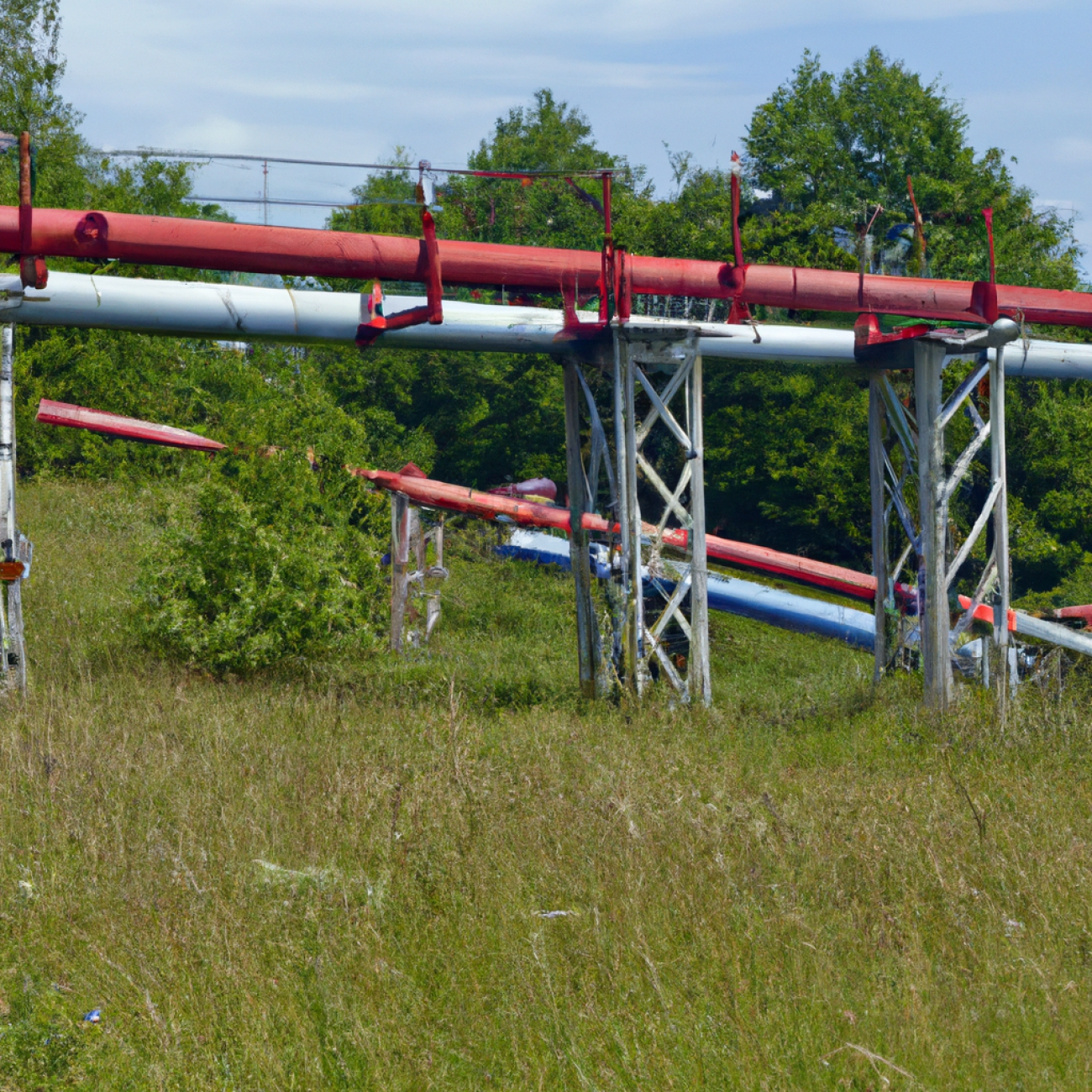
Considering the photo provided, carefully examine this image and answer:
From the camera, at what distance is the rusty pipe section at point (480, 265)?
7.83 m

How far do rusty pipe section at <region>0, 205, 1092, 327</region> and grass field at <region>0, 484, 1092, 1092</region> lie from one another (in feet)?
11.1

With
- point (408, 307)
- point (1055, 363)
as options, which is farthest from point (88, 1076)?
point (1055, 363)

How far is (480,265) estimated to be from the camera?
8.79 metres

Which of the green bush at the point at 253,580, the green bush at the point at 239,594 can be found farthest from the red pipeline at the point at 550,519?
the green bush at the point at 239,594

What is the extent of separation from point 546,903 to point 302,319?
529cm

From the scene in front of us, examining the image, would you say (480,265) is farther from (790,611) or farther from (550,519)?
(790,611)

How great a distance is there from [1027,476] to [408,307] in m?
19.5

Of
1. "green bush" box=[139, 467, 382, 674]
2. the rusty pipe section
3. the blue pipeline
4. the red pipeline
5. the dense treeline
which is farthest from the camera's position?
the dense treeline

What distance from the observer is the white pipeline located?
8000mm

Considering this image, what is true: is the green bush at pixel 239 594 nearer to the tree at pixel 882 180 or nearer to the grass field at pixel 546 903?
the grass field at pixel 546 903

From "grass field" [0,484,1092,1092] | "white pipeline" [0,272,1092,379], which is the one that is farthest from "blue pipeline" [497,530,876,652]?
"grass field" [0,484,1092,1092]

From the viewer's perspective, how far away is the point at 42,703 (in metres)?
8.73

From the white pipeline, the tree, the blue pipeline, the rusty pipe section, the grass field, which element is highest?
A: the tree

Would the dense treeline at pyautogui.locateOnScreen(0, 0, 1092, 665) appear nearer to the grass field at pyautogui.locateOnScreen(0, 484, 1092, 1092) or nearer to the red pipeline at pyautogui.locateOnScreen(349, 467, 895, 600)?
the red pipeline at pyautogui.locateOnScreen(349, 467, 895, 600)
